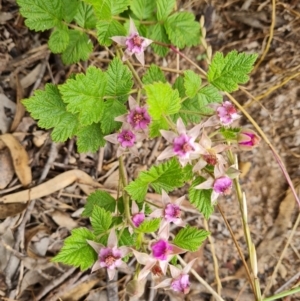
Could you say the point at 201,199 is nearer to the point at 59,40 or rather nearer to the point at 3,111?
the point at 59,40

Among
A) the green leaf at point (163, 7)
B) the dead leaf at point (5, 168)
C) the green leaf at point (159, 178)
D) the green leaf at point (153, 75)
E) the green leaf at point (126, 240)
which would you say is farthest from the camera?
the dead leaf at point (5, 168)

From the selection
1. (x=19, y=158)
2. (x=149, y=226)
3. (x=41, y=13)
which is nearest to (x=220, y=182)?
(x=149, y=226)

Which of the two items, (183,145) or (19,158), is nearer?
(183,145)

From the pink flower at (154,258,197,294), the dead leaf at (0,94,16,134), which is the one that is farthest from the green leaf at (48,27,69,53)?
the pink flower at (154,258,197,294)

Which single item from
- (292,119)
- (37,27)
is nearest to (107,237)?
(37,27)

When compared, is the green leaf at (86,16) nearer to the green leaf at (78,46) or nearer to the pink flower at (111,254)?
the green leaf at (78,46)

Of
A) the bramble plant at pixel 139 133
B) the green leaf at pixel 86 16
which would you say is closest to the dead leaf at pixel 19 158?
the bramble plant at pixel 139 133

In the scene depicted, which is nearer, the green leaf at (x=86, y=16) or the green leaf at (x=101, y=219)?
the green leaf at (x=101, y=219)
